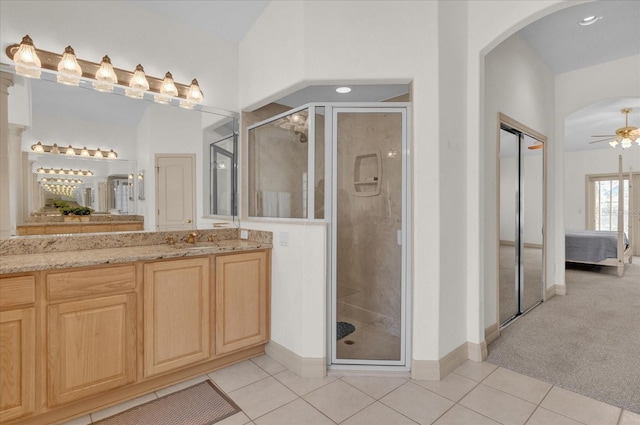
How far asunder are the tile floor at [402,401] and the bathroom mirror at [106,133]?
150 centimetres

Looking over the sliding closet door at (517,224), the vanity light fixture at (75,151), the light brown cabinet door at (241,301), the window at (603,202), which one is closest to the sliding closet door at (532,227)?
the sliding closet door at (517,224)

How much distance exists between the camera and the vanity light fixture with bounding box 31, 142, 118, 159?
2.20m

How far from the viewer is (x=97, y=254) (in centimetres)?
209

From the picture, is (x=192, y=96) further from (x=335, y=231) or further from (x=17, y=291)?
(x=17, y=291)

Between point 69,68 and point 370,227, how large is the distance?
252 centimetres

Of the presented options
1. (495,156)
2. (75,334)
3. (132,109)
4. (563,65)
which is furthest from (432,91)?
(563,65)

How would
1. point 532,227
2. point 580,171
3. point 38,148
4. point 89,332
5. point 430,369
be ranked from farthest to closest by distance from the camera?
point 580,171, point 532,227, point 430,369, point 38,148, point 89,332

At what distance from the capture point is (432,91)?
2311 millimetres

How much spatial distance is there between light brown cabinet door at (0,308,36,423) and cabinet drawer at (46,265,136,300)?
148 mm

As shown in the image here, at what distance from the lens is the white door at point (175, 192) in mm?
2699

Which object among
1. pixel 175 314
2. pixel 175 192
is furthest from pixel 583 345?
pixel 175 192

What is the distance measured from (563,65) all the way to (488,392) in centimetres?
424

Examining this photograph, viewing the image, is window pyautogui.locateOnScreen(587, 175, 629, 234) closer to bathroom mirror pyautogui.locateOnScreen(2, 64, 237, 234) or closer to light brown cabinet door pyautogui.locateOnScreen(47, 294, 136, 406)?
bathroom mirror pyautogui.locateOnScreen(2, 64, 237, 234)

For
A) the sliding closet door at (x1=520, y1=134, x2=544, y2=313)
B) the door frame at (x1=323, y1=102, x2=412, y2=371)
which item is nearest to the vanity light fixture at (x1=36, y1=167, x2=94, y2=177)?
the door frame at (x1=323, y1=102, x2=412, y2=371)
